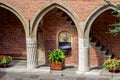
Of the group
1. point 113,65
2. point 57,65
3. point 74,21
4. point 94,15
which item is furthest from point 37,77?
point 94,15

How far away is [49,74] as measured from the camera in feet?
55.4

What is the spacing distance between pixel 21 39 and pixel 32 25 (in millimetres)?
2693

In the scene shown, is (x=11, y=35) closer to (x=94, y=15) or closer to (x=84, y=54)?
(x=84, y=54)

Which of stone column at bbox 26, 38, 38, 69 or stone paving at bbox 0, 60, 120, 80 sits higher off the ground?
stone column at bbox 26, 38, 38, 69

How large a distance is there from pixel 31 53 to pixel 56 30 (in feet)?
7.11

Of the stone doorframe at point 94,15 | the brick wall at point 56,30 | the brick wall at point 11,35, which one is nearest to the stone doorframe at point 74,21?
the stone doorframe at point 94,15

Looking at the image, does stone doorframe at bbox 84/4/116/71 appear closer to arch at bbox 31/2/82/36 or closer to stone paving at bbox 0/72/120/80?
arch at bbox 31/2/82/36

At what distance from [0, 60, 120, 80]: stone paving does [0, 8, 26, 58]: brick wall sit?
1841 mm

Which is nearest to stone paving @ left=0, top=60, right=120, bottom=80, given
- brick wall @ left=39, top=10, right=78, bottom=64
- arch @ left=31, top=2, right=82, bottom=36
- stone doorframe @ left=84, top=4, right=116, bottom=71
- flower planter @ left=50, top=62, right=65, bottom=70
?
flower planter @ left=50, top=62, right=65, bottom=70

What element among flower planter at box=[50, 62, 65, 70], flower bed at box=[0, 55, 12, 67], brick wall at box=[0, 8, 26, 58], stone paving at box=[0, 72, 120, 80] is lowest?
stone paving at box=[0, 72, 120, 80]

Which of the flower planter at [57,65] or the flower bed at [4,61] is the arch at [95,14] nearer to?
the flower planter at [57,65]

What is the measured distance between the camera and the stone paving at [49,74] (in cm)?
1623

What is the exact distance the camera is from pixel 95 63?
18328 millimetres

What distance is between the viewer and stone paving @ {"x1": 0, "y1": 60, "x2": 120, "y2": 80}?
1623 centimetres
